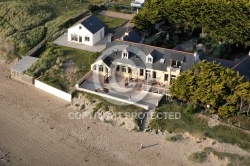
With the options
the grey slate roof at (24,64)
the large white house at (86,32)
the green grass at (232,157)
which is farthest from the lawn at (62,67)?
the green grass at (232,157)

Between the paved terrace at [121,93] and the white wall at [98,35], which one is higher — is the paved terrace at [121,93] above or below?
below

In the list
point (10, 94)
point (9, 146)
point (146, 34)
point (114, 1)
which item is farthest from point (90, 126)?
point (114, 1)

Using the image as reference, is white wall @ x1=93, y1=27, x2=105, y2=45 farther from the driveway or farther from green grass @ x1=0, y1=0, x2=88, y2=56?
green grass @ x1=0, y1=0, x2=88, y2=56

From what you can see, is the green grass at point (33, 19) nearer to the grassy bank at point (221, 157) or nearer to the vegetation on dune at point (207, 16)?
the vegetation on dune at point (207, 16)

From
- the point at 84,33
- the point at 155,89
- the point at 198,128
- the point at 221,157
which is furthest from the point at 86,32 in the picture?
the point at 221,157

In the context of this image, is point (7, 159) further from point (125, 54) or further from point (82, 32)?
point (82, 32)

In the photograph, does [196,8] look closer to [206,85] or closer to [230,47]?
[230,47]
